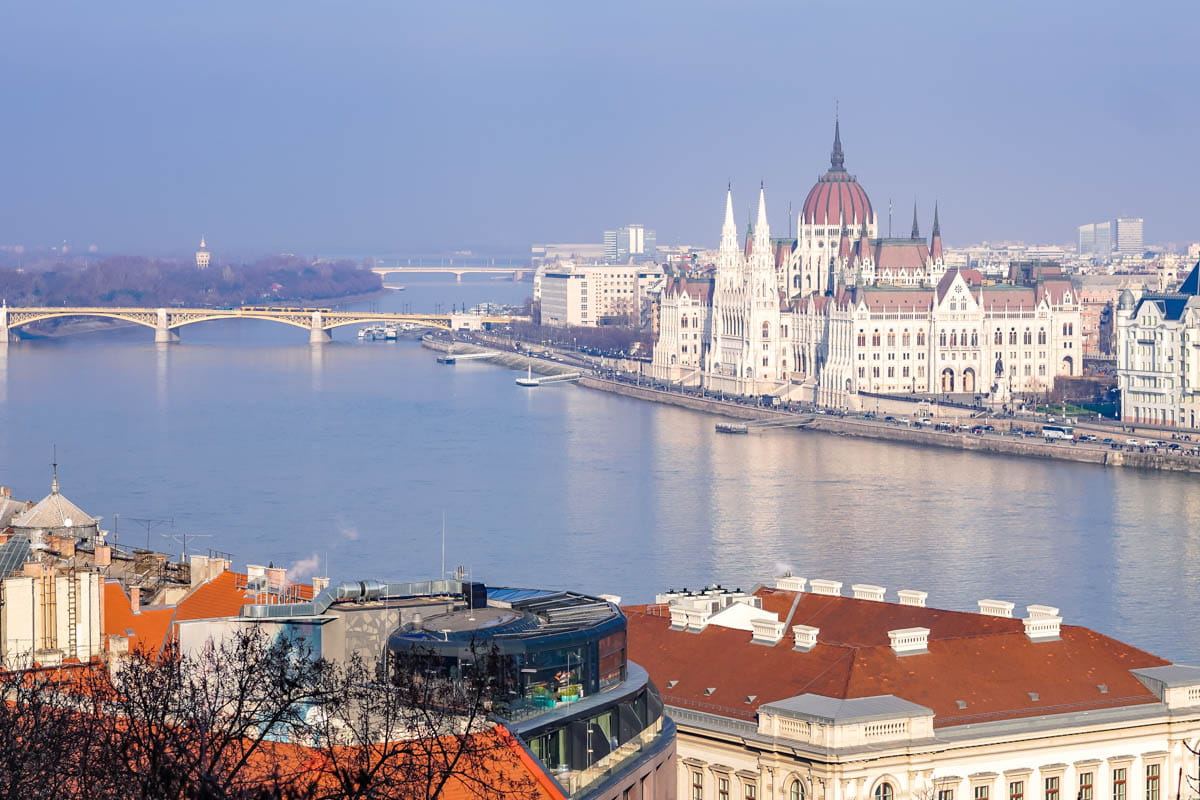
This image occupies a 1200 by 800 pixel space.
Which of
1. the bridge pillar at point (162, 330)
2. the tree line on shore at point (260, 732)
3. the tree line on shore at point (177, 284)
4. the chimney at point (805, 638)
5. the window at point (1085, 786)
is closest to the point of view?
the tree line on shore at point (260, 732)

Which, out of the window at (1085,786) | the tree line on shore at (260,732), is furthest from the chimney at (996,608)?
the tree line on shore at (260,732)

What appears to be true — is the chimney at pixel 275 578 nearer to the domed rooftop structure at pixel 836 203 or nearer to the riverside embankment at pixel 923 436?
the riverside embankment at pixel 923 436

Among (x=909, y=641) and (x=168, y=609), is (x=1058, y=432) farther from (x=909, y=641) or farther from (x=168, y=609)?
(x=168, y=609)

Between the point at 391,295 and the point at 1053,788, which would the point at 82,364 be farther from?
the point at 391,295

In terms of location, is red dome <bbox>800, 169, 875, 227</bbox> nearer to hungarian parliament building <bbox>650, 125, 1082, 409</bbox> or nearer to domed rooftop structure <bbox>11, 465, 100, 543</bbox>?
hungarian parliament building <bbox>650, 125, 1082, 409</bbox>

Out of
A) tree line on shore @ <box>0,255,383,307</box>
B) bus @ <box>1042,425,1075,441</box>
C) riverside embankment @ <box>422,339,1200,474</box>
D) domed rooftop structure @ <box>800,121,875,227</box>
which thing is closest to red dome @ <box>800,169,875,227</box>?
domed rooftop structure @ <box>800,121,875,227</box>
